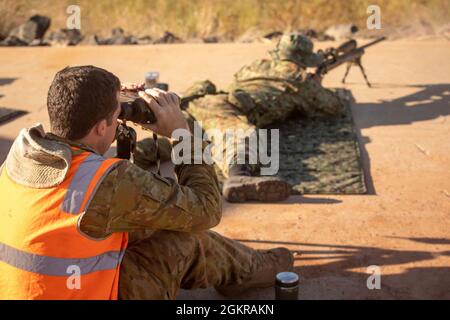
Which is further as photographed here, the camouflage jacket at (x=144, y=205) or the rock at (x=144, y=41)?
the rock at (x=144, y=41)

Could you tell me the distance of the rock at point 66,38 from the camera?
1264 cm

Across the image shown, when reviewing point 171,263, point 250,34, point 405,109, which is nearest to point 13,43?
point 250,34

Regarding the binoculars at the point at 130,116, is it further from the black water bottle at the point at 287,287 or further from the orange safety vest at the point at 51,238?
the black water bottle at the point at 287,287

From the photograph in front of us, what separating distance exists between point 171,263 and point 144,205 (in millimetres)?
406

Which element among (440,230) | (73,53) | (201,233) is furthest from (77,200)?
(73,53)

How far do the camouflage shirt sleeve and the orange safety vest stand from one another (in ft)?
0.15

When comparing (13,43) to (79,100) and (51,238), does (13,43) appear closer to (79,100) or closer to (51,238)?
(79,100)

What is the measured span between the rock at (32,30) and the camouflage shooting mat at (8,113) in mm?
5627

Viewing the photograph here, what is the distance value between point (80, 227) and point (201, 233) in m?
0.82

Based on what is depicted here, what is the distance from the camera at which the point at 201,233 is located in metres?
3.16

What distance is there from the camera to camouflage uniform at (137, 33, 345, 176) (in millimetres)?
6379

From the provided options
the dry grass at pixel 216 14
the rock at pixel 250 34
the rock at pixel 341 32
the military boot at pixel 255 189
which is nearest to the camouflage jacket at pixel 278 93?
the military boot at pixel 255 189

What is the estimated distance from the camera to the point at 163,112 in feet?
9.86

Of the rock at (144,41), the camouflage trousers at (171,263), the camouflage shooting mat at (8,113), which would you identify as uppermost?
the rock at (144,41)
